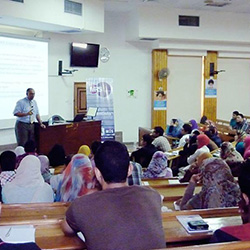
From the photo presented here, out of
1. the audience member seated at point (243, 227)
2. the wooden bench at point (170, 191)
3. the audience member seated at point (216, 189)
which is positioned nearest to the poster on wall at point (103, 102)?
the wooden bench at point (170, 191)

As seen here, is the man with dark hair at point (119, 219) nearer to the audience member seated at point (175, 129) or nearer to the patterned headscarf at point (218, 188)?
the patterned headscarf at point (218, 188)

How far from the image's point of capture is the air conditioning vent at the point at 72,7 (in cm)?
783

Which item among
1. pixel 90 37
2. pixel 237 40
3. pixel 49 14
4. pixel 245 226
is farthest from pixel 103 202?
pixel 237 40

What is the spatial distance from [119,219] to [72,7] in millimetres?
6958

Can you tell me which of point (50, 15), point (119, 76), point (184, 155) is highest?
point (50, 15)

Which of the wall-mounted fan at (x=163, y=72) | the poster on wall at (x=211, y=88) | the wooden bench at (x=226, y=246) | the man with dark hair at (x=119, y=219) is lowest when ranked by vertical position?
the wooden bench at (x=226, y=246)

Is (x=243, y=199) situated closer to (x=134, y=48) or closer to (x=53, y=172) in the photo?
(x=53, y=172)

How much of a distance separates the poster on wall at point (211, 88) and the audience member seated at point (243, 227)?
9379 mm

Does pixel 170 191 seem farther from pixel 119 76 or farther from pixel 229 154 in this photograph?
pixel 119 76

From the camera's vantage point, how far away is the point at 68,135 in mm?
7711

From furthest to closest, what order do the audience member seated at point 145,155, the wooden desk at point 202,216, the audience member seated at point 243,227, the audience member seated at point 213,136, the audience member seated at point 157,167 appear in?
1. the audience member seated at point 213,136
2. the audience member seated at point 145,155
3. the audience member seated at point 157,167
4. the wooden desk at point 202,216
5. the audience member seated at point 243,227

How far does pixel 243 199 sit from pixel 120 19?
8.95 m

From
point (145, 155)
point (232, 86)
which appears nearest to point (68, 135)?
point (145, 155)

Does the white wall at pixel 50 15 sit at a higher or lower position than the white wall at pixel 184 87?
higher
